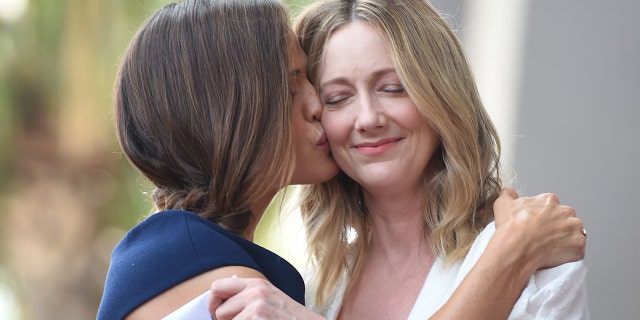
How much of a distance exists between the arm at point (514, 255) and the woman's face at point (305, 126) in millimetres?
501

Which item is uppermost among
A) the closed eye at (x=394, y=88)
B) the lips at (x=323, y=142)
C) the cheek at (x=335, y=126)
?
the closed eye at (x=394, y=88)

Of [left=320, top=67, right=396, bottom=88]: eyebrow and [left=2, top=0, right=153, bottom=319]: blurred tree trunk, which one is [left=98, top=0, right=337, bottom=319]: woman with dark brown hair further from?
[left=2, top=0, right=153, bottom=319]: blurred tree trunk

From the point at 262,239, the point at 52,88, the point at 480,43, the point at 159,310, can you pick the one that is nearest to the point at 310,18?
the point at 159,310

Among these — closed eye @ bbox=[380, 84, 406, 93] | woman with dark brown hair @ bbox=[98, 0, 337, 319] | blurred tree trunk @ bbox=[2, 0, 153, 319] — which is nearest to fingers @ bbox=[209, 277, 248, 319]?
woman with dark brown hair @ bbox=[98, 0, 337, 319]

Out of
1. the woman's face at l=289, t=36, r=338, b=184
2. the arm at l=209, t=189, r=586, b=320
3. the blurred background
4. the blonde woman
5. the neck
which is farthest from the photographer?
the blurred background

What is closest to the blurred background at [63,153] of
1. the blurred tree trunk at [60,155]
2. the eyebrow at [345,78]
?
the blurred tree trunk at [60,155]

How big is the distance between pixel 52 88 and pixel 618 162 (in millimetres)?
3011

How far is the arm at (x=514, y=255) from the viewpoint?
6.82 ft

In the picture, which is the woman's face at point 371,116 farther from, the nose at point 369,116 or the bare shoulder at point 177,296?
the bare shoulder at point 177,296

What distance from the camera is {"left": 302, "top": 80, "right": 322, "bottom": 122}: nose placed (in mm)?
2422

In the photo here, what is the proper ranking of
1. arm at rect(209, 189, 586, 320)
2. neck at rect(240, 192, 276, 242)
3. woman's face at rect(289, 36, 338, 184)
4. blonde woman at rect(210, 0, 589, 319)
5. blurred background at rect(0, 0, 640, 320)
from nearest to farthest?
arm at rect(209, 189, 586, 320) → blonde woman at rect(210, 0, 589, 319) → neck at rect(240, 192, 276, 242) → woman's face at rect(289, 36, 338, 184) → blurred background at rect(0, 0, 640, 320)

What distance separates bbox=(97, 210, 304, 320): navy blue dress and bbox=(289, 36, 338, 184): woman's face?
1.35ft

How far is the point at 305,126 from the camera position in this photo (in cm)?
243

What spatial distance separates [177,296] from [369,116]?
708 mm
